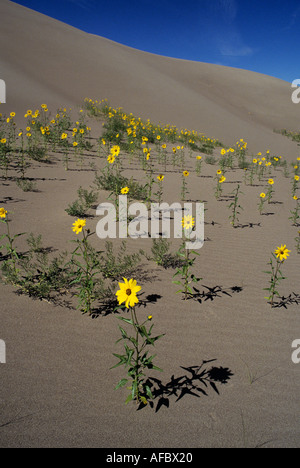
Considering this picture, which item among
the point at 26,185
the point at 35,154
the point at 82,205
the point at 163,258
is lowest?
the point at 163,258

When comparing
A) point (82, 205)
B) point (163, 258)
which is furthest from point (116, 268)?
point (82, 205)

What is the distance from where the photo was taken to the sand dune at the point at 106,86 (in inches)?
664

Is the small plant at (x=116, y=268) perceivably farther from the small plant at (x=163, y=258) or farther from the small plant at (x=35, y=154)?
the small plant at (x=35, y=154)

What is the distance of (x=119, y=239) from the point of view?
4.31 metres

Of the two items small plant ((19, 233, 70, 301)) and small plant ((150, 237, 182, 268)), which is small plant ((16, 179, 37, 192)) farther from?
small plant ((150, 237, 182, 268))

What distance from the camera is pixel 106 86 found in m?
20.1

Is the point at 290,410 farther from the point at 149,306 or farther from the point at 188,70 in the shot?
the point at 188,70

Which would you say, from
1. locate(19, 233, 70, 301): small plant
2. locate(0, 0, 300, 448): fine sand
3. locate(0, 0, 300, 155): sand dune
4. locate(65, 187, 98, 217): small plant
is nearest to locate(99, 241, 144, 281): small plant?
locate(0, 0, 300, 448): fine sand

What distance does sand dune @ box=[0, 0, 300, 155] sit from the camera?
16.9 m

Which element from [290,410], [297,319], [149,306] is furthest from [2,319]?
[297,319]

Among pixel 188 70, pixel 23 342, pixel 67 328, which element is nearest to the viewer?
pixel 23 342

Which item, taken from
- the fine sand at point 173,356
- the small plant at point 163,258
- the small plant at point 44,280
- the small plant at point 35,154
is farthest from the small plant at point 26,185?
the small plant at point 163,258

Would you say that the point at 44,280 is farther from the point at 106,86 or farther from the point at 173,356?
the point at 106,86
